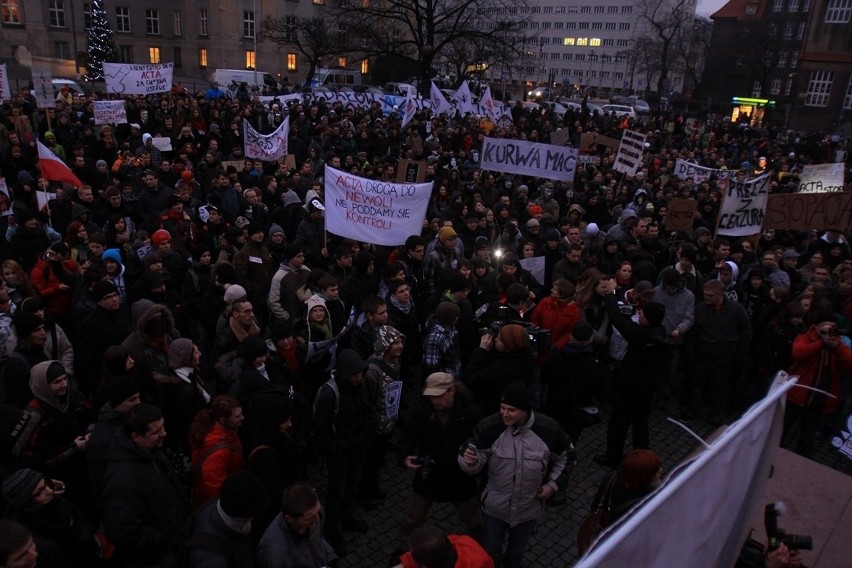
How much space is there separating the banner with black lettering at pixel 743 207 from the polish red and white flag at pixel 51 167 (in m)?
9.54

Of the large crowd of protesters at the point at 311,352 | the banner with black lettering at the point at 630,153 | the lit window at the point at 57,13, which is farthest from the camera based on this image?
the lit window at the point at 57,13

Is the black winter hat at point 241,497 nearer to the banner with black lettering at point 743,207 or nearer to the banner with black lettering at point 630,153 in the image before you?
the banner with black lettering at point 743,207

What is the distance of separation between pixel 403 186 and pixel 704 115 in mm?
43613

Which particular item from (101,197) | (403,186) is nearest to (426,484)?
(403,186)

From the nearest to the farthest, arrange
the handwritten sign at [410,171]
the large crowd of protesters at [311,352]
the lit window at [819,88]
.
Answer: the large crowd of protesters at [311,352], the handwritten sign at [410,171], the lit window at [819,88]

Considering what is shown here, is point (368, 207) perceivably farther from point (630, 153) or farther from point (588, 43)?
point (588, 43)

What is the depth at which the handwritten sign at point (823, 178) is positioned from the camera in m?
12.5

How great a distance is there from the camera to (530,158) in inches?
487

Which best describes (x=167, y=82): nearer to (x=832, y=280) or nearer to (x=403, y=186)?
(x=403, y=186)

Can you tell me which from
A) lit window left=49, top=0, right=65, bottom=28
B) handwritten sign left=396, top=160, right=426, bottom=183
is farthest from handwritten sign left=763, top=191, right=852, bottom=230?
lit window left=49, top=0, right=65, bottom=28

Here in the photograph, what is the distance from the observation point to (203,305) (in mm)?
6496

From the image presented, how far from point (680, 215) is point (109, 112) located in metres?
12.3

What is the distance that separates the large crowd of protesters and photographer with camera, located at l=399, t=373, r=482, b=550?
2 centimetres

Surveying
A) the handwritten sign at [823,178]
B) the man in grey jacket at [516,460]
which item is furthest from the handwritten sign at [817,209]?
the man in grey jacket at [516,460]
